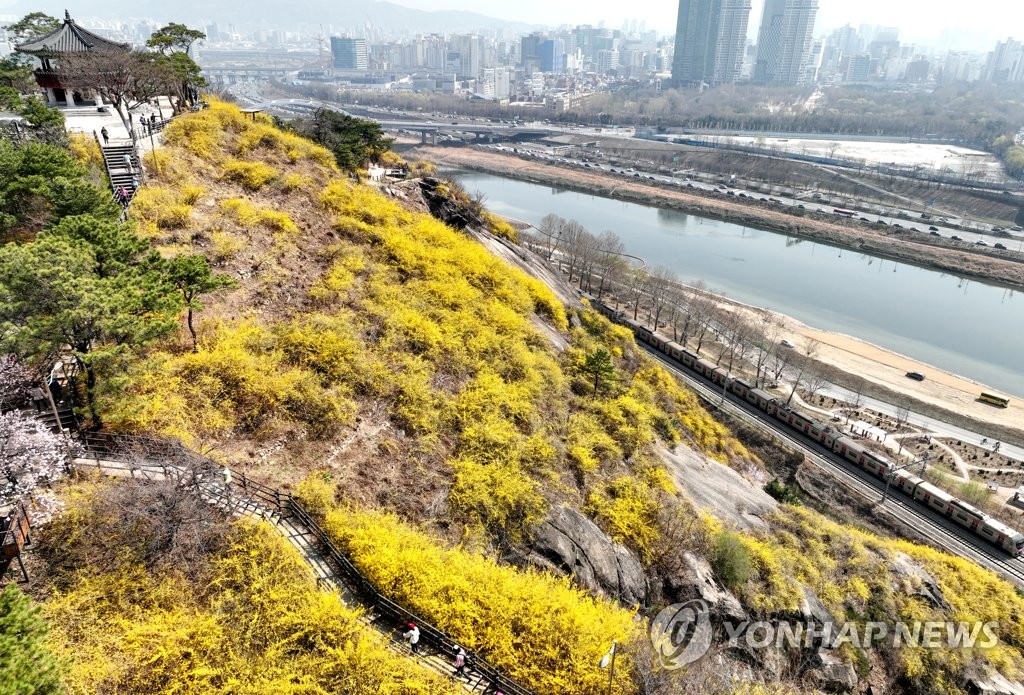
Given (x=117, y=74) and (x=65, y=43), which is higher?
(x=65, y=43)

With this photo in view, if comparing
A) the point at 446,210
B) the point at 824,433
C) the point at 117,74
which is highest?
the point at 117,74

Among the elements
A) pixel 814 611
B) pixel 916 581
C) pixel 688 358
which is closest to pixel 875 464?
pixel 916 581

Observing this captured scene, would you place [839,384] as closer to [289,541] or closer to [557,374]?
[557,374]

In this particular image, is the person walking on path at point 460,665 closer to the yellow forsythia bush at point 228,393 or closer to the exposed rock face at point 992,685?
the yellow forsythia bush at point 228,393

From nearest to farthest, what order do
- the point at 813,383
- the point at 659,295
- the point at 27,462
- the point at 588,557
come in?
1. the point at 27,462
2. the point at 588,557
3. the point at 813,383
4. the point at 659,295

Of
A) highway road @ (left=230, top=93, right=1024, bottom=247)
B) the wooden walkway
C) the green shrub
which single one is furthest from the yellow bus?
the wooden walkway

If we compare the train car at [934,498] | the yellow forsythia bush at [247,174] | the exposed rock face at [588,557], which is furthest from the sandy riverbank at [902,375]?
the yellow forsythia bush at [247,174]

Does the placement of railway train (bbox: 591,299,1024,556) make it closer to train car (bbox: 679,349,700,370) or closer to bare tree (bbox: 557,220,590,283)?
train car (bbox: 679,349,700,370)

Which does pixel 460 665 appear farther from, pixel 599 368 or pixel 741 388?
pixel 741 388
